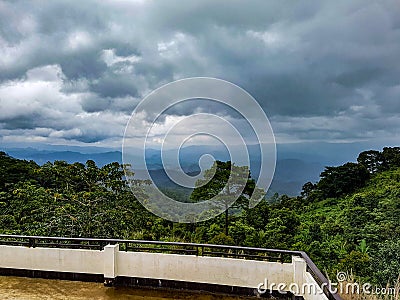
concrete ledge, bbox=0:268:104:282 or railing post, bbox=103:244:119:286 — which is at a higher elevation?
railing post, bbox=103:244:119:286

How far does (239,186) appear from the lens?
11523 mm

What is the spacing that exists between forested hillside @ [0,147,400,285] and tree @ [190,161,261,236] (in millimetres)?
614

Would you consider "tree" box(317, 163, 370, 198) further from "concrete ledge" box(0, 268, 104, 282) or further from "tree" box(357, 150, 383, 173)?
"concrete ledge" box(0, 268, 104, 282)

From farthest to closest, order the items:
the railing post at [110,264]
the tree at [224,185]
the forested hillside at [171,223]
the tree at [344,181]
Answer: the tree at [344,181], the tree at [224,185], the forested hillside at [171,223], the railing post at [110,264]

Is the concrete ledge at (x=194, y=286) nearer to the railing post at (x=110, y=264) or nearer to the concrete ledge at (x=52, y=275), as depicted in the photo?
the railing post at (x=110, y=264)

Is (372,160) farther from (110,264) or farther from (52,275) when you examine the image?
(52,275)

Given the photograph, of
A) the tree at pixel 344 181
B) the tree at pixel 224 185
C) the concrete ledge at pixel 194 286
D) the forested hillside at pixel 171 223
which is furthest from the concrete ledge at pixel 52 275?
the tree at pixel 344 181

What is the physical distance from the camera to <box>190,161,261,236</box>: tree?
440 inches

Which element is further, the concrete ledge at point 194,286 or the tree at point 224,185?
the tree at point 224,185

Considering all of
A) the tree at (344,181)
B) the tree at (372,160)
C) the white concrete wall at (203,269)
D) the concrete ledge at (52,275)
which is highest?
the tree at (372,160)

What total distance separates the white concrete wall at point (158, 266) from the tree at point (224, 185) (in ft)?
21.0

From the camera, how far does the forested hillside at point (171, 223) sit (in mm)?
8812

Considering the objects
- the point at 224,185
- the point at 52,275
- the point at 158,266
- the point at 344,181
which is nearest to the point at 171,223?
the point at 224,185

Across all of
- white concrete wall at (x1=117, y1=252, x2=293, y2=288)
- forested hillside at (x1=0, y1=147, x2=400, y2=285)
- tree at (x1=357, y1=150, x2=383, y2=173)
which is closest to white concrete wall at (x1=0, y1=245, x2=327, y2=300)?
white concrete wall at (x1=117, y1=252, x2=293, y2=288)
